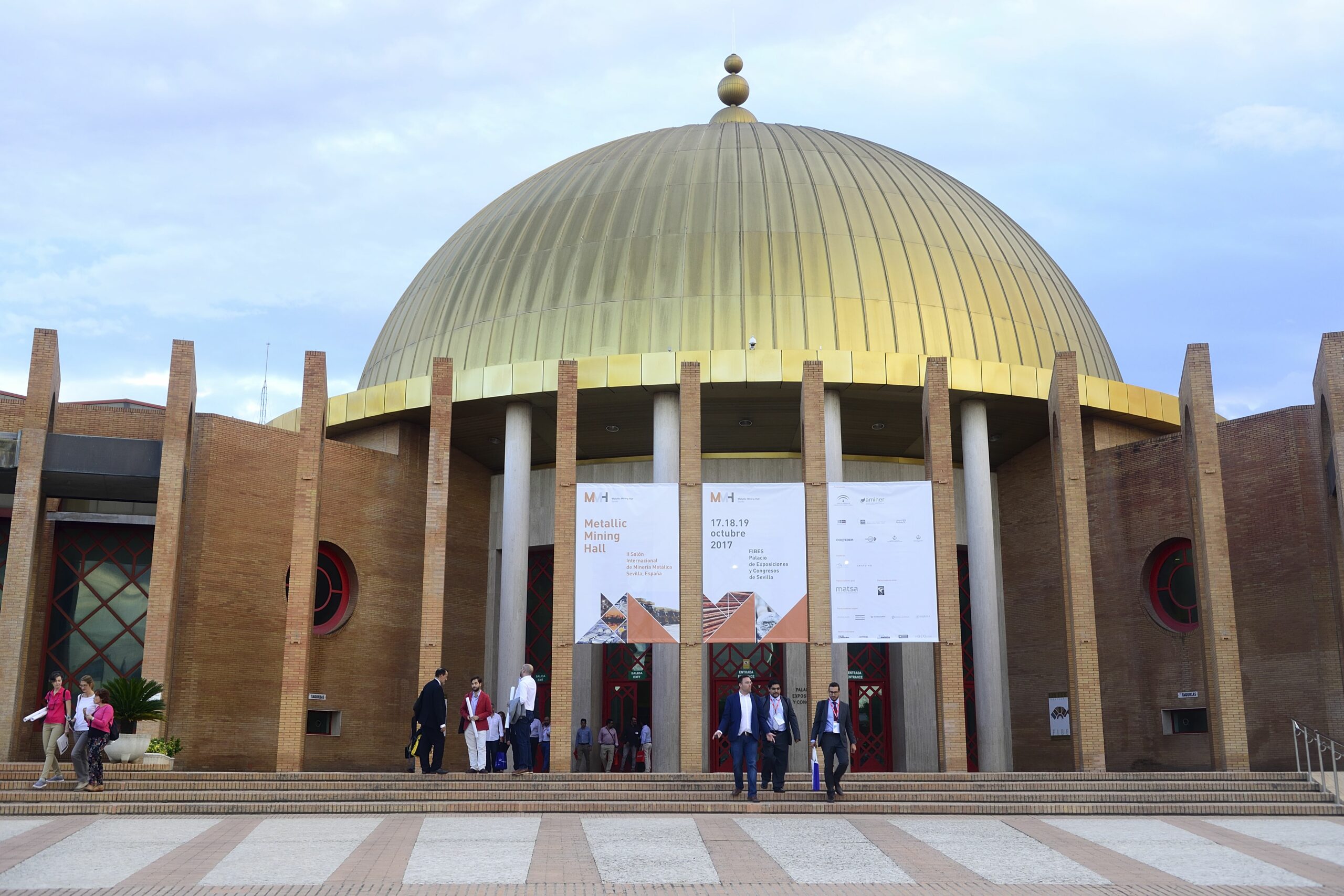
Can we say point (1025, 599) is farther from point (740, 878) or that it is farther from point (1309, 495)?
point (740, 878)

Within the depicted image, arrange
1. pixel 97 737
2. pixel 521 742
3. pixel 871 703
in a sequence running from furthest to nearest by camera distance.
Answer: pixel 871 703, pixel 521 742, pixel 97 737

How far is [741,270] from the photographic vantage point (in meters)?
24.5

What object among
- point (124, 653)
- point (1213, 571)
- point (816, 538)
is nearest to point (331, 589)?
point (124, 653)

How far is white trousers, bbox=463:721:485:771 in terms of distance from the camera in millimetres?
16531

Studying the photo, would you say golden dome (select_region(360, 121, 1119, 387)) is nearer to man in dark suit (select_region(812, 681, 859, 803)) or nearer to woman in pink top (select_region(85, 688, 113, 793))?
man in dark suit (select_region(812, 681, 859, 803))

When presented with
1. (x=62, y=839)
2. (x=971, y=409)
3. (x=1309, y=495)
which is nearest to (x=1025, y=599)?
(x=971, y=409)

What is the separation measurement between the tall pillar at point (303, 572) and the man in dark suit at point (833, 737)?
8.42 m

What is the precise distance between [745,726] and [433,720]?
14.3ft

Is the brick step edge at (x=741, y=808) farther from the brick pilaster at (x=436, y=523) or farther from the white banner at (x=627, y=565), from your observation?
the white banner at (x=627, y=565)

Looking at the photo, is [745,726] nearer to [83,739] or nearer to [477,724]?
[477,724]

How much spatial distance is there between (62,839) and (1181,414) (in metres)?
17.3

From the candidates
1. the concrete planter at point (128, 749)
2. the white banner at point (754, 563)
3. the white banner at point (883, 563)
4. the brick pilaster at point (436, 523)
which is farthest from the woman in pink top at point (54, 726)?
the white banner at point (883, 563)

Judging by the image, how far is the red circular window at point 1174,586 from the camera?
74.2ft

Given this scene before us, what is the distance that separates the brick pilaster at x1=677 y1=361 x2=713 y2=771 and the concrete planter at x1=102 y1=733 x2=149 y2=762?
7522 mm
